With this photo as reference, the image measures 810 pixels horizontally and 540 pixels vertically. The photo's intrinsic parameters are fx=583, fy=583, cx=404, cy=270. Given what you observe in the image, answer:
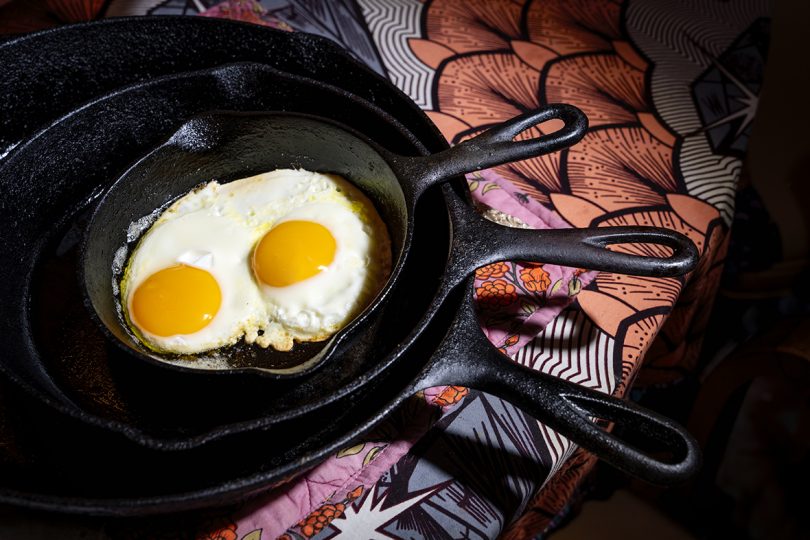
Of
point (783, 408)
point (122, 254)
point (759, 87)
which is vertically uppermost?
point (122, 254)

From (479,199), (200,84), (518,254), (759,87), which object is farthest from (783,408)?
(200,84)

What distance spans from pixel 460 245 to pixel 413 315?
20 cm

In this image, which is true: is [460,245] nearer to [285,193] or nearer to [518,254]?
[518,254]

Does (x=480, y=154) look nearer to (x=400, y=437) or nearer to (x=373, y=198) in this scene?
(x=373, y=198)

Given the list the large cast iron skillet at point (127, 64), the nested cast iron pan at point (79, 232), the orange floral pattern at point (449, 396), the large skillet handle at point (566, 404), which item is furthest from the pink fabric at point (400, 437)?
the large cast iron skillet at point (127, 64)

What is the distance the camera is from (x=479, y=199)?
134 cm

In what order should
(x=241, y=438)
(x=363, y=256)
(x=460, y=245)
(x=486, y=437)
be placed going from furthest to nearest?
(x=363, y=256) < (x=486, y=437) < (x=460, y=245) < (x=241, y=438)

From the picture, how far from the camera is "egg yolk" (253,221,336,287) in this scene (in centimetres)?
111

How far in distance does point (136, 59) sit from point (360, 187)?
64 cm

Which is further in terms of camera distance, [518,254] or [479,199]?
[479,199]

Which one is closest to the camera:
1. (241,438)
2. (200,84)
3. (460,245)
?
(241,438)

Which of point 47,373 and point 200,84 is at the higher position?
point 200,84

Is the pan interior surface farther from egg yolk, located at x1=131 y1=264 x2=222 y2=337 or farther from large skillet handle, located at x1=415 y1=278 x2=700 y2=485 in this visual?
large skillet handle, located at x1=415 y1=278 x2=700 y2=485

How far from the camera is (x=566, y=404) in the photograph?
788 mm
